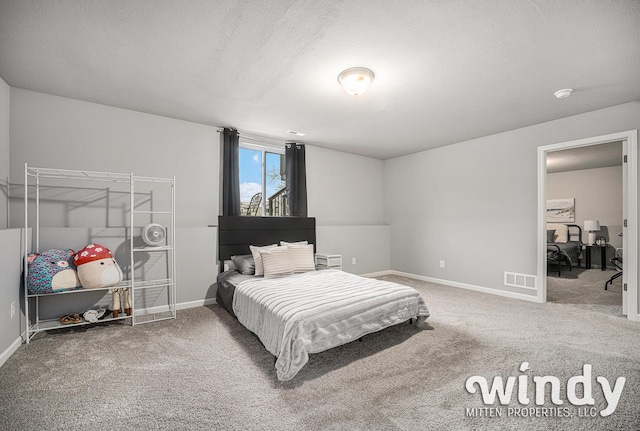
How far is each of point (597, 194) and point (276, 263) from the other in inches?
334

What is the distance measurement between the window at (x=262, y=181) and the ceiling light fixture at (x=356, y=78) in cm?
245

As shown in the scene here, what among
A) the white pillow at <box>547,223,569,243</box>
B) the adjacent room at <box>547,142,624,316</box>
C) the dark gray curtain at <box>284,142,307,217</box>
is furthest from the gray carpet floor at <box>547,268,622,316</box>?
the dark gray curtain at <box>284,142,307,217</box>

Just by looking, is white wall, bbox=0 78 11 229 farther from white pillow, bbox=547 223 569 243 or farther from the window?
white pillow, bbox=547 223 569 243

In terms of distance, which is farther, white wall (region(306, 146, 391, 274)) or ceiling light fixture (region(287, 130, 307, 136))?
white wall (region(306, 146, 391, 274))

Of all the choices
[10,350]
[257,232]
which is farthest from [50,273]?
[257,232]

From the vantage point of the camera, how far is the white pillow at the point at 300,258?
376cm

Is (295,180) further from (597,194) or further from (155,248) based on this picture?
(597,194)

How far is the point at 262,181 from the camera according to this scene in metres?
4.80

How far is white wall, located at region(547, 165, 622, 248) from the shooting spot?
685 cm

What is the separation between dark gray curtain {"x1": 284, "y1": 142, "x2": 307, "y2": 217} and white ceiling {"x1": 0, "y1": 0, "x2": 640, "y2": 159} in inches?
46.2

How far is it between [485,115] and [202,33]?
3459mm

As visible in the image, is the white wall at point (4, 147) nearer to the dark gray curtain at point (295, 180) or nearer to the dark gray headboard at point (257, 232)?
the dark gray headboard at point (257, 232)

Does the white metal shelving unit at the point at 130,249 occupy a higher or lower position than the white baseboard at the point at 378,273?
higher

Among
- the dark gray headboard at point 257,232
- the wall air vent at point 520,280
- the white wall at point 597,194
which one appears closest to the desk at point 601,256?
the white wall at point 597,194
